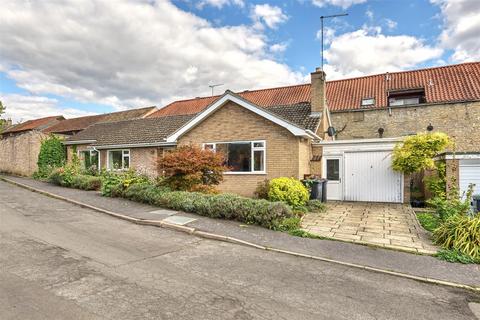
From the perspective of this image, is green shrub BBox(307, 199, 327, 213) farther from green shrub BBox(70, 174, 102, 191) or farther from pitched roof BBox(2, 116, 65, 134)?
pitched roof BBox(2, 116, 65, 134)

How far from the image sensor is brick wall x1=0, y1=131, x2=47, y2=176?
71.1 feet

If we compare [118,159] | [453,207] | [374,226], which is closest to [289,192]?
[374,226]

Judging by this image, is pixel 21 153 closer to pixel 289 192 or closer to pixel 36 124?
pixel 289 192

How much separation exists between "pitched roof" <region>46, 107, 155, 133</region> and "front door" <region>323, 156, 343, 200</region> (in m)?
26.1

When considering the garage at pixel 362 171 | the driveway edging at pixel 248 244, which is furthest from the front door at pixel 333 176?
the driveway edging at pixel 248 244

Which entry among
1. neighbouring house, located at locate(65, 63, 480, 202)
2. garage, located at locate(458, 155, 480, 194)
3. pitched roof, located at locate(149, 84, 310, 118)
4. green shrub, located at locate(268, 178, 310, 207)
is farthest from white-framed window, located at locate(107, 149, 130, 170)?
garage, located at locate(458, 155, 480, 194)

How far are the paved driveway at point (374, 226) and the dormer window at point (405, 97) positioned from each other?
40.3 ft

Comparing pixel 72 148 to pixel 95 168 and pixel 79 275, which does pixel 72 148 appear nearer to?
pixel 95 168

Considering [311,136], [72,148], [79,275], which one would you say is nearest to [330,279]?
[79,275]

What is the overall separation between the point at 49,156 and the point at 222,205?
18.2 metres

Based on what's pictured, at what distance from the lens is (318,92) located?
14.5 meters

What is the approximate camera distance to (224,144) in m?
14.1

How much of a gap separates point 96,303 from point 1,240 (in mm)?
4477

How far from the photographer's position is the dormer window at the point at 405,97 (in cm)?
2108
